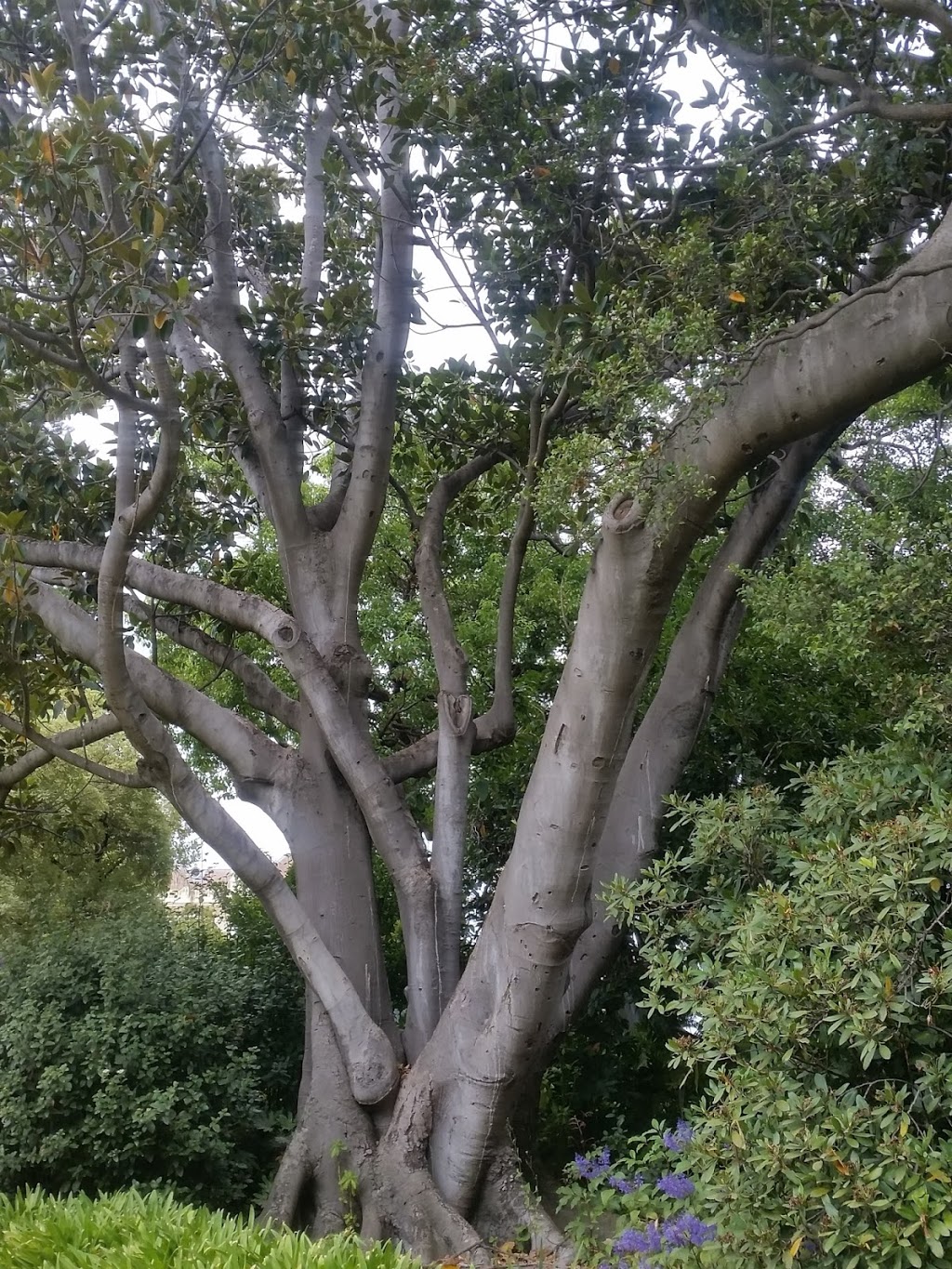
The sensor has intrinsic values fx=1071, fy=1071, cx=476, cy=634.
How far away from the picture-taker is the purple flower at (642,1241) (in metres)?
4.12

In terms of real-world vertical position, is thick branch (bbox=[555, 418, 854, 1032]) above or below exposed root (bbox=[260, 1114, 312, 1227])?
above

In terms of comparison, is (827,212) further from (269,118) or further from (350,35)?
(269,118)

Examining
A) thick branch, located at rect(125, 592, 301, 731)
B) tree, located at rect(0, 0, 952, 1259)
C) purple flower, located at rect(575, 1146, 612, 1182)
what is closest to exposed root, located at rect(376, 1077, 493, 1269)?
tree, located at rect(0, 0, 952, 1259)

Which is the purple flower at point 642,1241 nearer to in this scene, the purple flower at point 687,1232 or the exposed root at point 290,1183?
the purple flower at point 687,1232

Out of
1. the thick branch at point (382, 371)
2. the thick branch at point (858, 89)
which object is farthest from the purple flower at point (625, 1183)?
the thick branch at point (858, 89)

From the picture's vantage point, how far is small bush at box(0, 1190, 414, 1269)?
12.8ft

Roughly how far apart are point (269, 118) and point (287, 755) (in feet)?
14.9

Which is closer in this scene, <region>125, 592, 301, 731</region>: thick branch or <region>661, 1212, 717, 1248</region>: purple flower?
<region>661, 1212, 717, 1248</region>: purple flower

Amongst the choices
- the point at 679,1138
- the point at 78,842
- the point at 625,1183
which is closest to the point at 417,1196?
the point at 625,1183

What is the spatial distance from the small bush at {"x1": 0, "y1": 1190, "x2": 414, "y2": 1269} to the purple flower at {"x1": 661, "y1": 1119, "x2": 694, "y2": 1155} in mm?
1086

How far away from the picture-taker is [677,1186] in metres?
4.23

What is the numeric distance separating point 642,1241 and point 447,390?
5.56 m

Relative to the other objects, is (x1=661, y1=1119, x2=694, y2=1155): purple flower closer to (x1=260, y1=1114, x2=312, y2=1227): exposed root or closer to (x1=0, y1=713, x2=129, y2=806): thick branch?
(x1=260, y1=1114, x2=312, y2=1227): exposed root

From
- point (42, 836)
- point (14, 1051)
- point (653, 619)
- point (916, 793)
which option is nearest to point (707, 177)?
point (653, 619)
